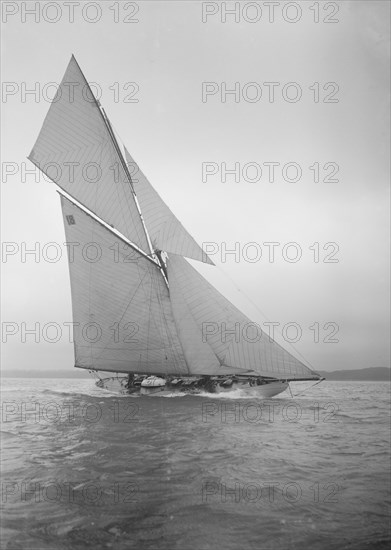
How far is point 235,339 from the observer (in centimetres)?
2630

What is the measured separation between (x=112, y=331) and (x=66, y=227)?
9.68 metres

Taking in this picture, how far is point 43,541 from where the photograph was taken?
17.0 ft

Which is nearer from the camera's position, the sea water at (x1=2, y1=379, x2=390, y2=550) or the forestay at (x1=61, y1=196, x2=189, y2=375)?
the sea water at (x1=2, y1=379, x2=390, y2=550)

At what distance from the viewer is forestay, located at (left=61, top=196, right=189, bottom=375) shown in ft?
103

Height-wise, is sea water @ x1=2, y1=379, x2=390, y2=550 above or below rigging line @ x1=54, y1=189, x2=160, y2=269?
below

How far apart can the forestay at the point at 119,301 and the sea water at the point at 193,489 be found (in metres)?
16.4

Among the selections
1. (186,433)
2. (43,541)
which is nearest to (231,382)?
(186,433)

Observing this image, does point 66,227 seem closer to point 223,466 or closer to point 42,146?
point 42,146

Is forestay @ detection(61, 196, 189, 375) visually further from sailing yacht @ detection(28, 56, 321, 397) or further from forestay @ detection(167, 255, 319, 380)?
forestay @ detection(167, 255, 319, 380)

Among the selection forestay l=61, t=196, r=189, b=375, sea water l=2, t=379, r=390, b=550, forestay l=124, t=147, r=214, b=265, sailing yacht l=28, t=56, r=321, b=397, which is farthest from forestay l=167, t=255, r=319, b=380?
sea water l=2, t=379, r=390, b=550

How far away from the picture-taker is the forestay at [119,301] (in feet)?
103

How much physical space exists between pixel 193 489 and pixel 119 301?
25.0 metres

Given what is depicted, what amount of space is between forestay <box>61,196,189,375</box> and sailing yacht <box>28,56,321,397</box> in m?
0.08

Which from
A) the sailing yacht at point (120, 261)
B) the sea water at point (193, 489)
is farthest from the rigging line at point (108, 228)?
the sea water at point (193, 489)
